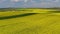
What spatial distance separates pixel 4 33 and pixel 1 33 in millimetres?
261

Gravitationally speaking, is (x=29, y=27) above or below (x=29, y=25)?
above

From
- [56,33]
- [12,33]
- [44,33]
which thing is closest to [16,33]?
[12,33]

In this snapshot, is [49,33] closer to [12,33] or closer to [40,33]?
[40,33]

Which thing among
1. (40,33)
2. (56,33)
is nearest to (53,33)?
(56,33)

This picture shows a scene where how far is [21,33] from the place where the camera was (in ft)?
46.6

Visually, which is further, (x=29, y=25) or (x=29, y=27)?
(x=29, y=25)

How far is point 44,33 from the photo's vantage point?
1447 cm

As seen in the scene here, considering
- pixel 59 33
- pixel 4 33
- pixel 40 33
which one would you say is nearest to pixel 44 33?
pixel 40 33

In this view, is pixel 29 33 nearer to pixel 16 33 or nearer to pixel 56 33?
pixel 16 33

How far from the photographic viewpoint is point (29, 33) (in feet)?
46.9

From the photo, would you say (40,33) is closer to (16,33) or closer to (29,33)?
(29,33)

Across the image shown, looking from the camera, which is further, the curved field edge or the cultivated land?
the cultivated land

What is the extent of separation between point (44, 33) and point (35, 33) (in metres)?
0.81

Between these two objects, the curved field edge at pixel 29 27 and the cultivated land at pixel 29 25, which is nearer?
the curved field edge at pixel 29 27
